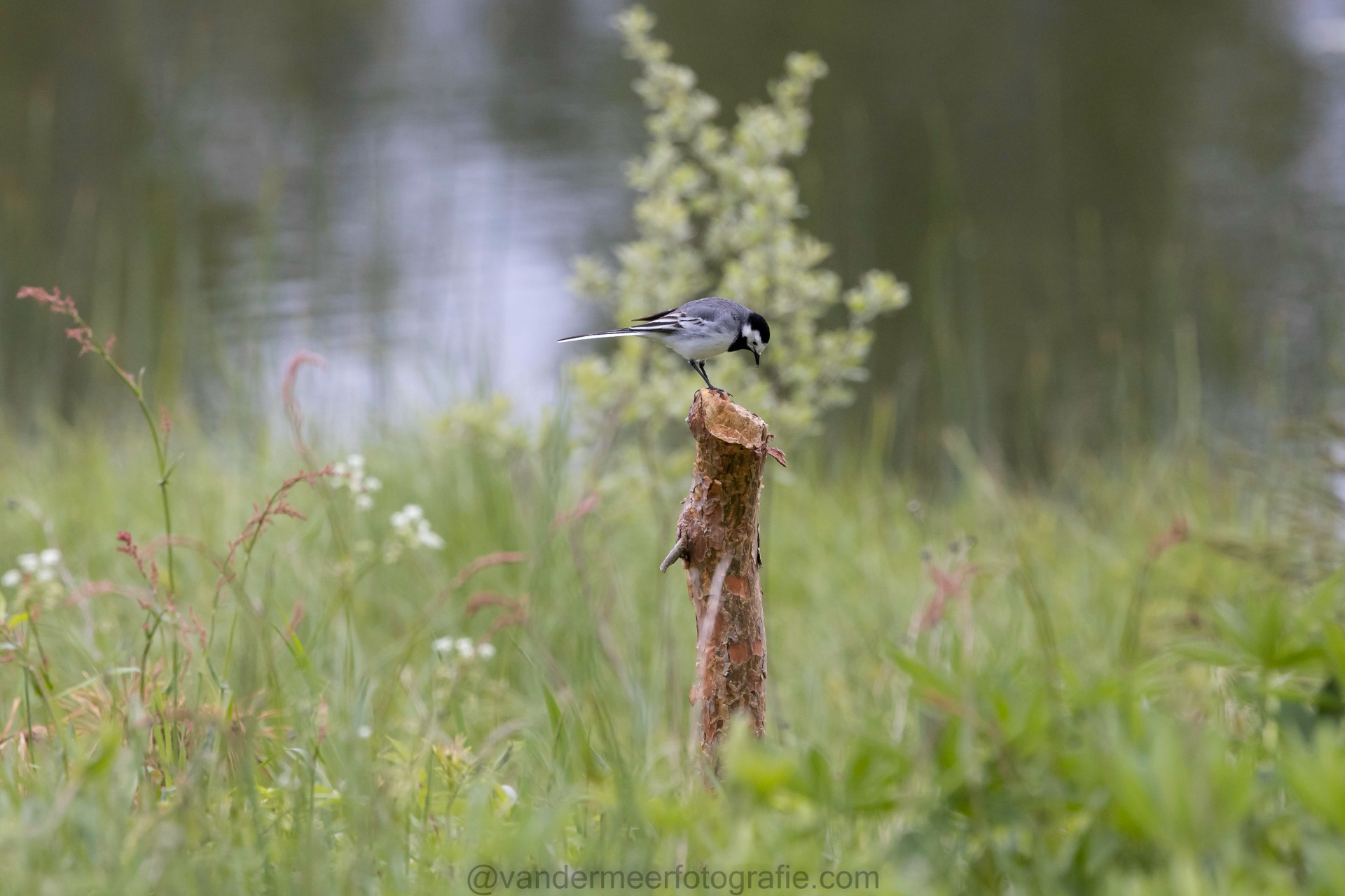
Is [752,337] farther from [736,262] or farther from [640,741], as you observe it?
[736,262]

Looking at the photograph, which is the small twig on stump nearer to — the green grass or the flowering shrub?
the green grass

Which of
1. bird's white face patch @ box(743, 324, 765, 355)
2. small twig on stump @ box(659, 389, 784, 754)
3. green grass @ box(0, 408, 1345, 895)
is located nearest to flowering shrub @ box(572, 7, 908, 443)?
green grass @ box(0, 408, 1345, 895)

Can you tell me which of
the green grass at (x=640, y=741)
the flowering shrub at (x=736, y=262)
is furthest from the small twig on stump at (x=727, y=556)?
the flowering shrub at (x=736, y=262)

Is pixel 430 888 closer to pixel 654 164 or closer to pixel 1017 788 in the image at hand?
pixel 1017 788

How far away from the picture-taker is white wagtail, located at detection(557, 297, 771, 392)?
212 cm

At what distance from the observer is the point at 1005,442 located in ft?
22.9

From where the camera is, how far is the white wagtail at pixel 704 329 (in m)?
2.12

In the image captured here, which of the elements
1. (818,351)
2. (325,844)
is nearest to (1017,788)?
(325,844)

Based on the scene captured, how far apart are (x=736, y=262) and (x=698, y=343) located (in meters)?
1.77

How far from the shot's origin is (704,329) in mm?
2115

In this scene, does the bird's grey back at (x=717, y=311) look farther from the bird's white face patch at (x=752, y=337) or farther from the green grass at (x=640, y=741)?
the green grass at (x=640, y=741)

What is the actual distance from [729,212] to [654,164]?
29cm

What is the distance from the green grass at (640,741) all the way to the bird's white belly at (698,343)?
41cm

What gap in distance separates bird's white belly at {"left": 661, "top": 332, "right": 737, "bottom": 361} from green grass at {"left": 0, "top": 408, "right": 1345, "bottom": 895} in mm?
413
